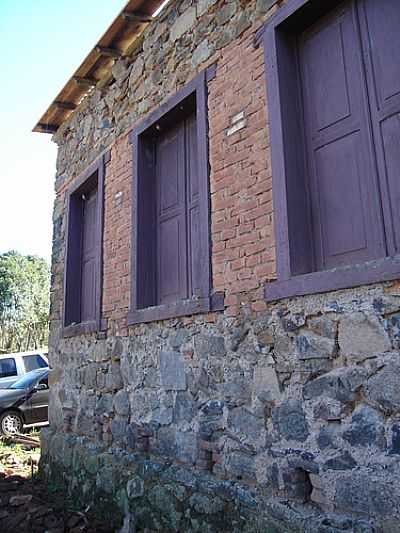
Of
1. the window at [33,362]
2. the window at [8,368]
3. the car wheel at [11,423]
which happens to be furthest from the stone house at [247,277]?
the window at [33,362]

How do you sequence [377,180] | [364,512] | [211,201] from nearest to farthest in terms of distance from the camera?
1. [364,512]
2. [377,180]
3. [211,201]

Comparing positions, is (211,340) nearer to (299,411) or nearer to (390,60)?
(299,411)

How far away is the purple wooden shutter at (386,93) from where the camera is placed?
2725 mm

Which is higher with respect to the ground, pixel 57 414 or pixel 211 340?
pixel 211 340

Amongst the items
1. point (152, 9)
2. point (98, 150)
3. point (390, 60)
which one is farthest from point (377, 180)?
point (98, 150)

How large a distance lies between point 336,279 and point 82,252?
4.24 meters

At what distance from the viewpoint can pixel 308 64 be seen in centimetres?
335

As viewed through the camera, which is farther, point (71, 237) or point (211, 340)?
point (71, 237)

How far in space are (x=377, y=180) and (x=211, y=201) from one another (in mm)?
1340

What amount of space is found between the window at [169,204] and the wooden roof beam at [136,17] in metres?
1.00

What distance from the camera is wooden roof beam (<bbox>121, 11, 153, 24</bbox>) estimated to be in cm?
470

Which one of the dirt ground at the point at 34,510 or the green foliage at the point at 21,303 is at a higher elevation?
the green foliage at the point at 21,303

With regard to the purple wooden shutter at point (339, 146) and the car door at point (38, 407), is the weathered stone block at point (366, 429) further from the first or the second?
the car door at point (38, 407)

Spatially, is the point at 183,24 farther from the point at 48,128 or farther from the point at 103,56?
the point at 48,128
